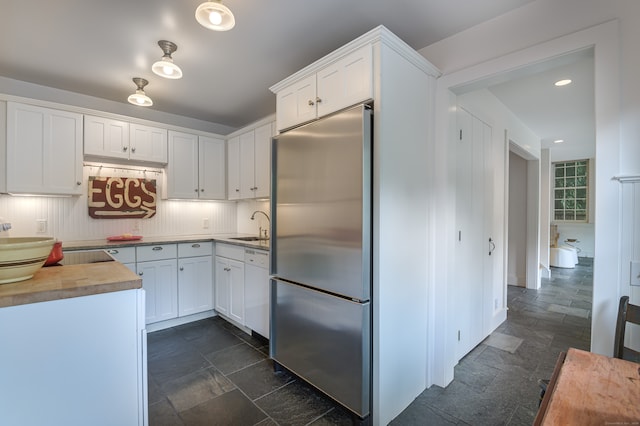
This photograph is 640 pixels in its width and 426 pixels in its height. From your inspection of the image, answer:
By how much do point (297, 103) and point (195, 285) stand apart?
7.80 ft

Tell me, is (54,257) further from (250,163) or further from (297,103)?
(250,163)

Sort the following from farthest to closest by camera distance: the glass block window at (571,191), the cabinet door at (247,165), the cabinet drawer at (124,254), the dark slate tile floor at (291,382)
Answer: the glass block window at (571,191)
the cabinet door at (247,165)
the cabinet drawer at (124,254)
the dark slate tile floor at (291,382)

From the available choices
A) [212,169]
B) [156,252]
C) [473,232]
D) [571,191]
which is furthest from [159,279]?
[571,191]

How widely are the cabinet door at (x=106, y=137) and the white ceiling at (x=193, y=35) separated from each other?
0.35 meters

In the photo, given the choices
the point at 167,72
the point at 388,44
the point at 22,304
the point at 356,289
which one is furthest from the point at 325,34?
the point at 22,304

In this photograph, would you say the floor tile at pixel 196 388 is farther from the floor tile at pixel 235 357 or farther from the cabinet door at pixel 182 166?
the cabinet door at pixel 182 166

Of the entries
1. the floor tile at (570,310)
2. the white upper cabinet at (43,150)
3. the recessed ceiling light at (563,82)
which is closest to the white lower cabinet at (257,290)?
the white upper cabinet at (43,150)

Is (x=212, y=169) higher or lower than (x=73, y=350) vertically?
higher

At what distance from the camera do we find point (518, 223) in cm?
495

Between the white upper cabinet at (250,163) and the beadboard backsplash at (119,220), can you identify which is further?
the white upper cabinet at (250,163)

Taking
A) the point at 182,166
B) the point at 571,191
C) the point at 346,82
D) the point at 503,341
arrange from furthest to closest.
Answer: the point at 571,191
the point at 182,166
the point at 503,341
the point at 346,82

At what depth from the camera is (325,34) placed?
212 centimetres

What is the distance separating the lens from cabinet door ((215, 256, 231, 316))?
323cm

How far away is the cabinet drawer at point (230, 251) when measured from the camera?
301 cm
